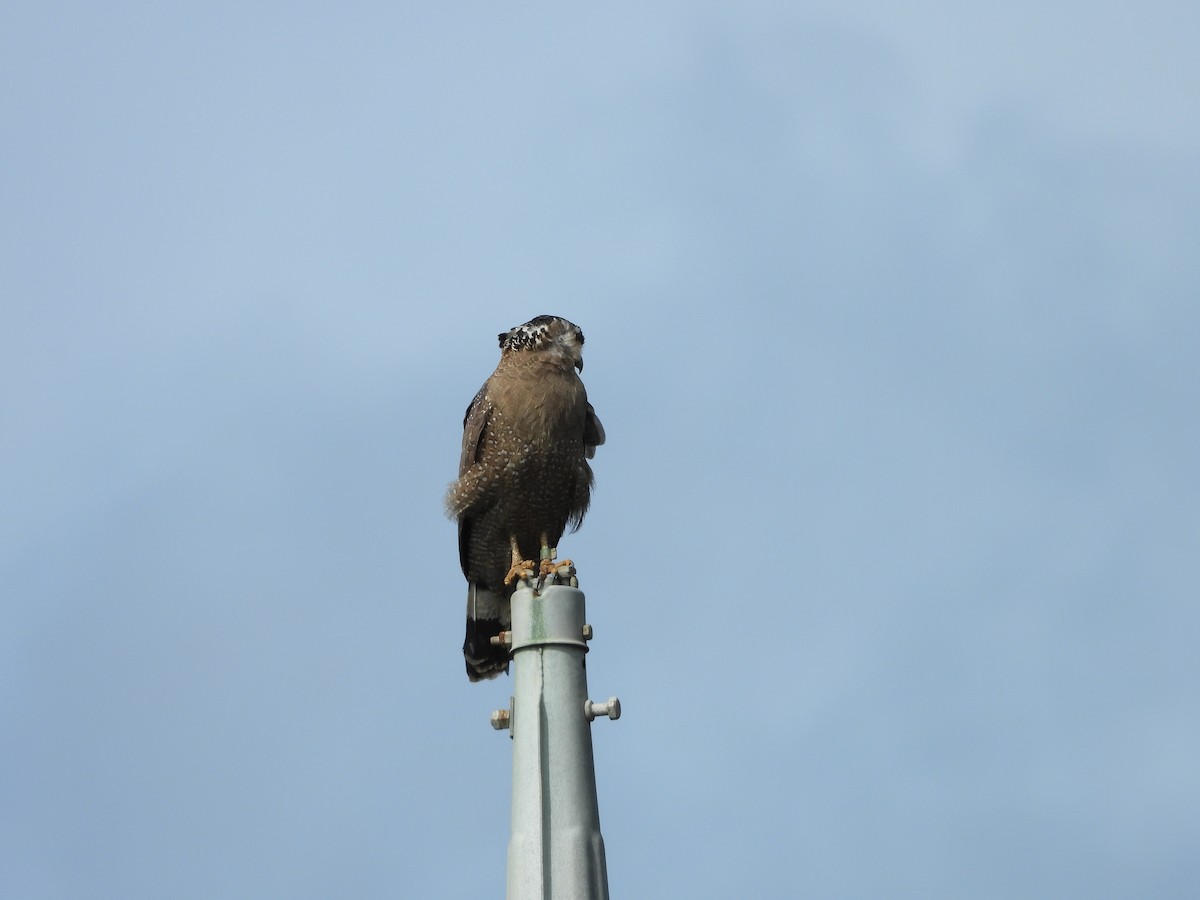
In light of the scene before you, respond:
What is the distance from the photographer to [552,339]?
318 inches

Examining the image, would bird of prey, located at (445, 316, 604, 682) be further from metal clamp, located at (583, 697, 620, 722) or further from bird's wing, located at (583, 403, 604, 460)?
metal clamp, located at (583, 697, 620, 722)

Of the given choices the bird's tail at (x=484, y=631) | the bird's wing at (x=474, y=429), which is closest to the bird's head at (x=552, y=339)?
the bird's wing at (x=474, y=429)

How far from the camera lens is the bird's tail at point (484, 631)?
804 cm

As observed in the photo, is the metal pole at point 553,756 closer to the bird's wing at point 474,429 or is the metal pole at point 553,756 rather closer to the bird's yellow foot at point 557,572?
the bird's yellow foot at point 557,572

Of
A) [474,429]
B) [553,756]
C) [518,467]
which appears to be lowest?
[553,756]

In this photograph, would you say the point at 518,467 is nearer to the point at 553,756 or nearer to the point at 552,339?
the point at 552,339

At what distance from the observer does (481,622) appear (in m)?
8.25

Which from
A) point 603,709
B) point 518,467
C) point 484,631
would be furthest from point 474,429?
point 603,709

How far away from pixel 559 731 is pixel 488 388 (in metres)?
2.87

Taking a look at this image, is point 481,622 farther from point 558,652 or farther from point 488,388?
point 558,652

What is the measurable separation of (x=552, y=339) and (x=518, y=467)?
0.73 metres

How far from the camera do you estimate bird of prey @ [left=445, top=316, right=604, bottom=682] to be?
797 centimetres

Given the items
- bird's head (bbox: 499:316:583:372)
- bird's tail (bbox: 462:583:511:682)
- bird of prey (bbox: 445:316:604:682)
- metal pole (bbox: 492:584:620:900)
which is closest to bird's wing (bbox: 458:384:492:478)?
bird of prey (bbox: 445:316:604:682)

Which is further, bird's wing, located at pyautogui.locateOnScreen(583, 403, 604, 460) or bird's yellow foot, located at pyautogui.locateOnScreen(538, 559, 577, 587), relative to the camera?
bird's wing, located at pyautogui.locateOnScreen(583, 403, 604, 460)
